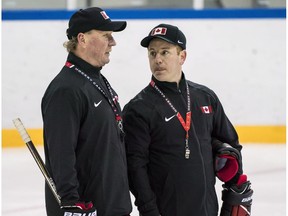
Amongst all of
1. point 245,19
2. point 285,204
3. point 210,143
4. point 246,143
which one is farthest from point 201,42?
point 210,143

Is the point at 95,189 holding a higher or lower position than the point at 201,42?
higher

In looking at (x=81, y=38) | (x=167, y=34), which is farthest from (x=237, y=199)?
(x=81, y=38)

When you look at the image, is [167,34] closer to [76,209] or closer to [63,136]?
[63,136]

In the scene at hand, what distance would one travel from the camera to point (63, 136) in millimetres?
2662

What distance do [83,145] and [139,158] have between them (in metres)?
0.39

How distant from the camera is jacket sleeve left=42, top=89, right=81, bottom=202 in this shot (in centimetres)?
264

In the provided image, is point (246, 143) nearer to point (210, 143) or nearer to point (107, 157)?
point (210, 143)

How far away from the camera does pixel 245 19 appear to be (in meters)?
8.59

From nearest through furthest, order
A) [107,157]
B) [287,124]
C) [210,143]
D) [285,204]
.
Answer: [107,157] < [210,143] < [285,204] < [287,124]

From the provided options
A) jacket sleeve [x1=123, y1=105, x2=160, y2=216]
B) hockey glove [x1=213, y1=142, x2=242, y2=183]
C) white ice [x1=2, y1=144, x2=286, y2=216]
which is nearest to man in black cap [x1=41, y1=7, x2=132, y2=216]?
jacket sleeve [x1=123, y1=105, x2=160, y2=216]

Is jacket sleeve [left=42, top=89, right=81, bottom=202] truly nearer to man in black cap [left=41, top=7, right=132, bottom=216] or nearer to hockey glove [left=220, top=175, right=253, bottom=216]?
man in black cap [left=41, top=7, right=132, bottom=216]

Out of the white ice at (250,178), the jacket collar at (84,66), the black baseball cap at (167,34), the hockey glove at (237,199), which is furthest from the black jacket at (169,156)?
the white ice at (250,178)

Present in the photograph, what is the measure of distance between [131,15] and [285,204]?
3684 millimetres

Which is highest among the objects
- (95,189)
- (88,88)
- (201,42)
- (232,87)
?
(88,88)
